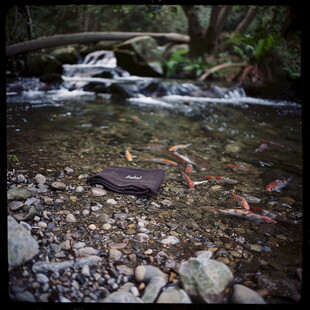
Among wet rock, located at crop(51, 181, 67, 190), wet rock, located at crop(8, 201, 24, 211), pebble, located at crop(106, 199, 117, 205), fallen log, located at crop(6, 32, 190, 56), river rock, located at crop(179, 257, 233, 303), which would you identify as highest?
fallen log, located at crop(6, 32, 190, 56)

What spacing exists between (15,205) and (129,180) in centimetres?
109

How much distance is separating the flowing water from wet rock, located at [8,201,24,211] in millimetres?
733

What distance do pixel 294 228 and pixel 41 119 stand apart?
5342 mm

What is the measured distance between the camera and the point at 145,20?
72.3 ft

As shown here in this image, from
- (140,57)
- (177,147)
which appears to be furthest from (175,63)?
(177,147)

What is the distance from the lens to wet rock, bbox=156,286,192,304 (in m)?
1.25

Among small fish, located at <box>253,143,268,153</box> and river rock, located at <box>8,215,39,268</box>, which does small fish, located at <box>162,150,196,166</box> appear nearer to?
small fish, located at <box>253,143,268,153</box>

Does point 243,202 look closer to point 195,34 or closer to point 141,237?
point 141,237

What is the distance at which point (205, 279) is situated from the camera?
4.38ft

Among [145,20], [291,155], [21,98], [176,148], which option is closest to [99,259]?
[176,148]

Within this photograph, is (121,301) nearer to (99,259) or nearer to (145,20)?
(99,259)

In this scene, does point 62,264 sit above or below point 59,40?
below

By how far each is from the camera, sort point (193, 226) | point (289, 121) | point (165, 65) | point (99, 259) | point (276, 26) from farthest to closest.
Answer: point (165, 65), point (289, 121), point (276, 26), point (193, 226), point (99, 259)

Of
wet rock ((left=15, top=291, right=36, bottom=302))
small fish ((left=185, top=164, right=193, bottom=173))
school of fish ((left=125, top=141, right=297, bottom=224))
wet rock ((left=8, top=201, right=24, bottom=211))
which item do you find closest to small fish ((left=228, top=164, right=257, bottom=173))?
school of fish ((left=125, top=141, right=297, bottom=224))
